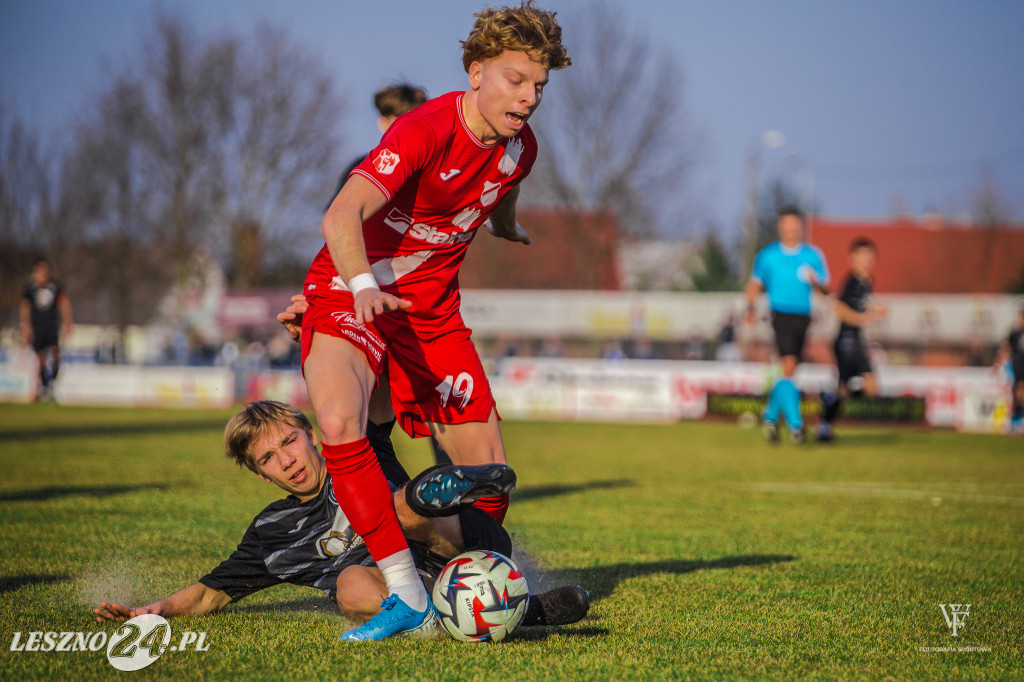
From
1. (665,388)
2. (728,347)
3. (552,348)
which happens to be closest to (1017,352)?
(665,388)

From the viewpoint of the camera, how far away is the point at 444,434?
3912 millimetres

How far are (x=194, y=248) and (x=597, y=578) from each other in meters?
33.4

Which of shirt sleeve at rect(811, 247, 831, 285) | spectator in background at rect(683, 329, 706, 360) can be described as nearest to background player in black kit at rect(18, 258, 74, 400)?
shirt sleeve at rect(811, 247, 831, 285)

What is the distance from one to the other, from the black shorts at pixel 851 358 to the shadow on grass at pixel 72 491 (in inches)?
356

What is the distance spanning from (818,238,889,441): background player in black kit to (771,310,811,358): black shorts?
90 cm

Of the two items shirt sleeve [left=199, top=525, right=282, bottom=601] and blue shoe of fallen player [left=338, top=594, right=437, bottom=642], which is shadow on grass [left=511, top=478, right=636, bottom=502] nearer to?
shirt sleeve [left=199, top=525, right=282, bottom=601]

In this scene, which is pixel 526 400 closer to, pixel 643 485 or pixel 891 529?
pixel 643 485

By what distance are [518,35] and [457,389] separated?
1360 millimetres

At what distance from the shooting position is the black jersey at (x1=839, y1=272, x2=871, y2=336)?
43.1 feet

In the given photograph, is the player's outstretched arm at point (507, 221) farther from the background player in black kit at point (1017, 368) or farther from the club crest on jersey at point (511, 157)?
the background player in black kit at point (1017, 368)

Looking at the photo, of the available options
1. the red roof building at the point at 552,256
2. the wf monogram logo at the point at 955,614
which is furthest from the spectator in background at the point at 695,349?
the wf monogram logo at the point at 955,614

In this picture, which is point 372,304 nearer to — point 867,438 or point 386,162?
point 386,162

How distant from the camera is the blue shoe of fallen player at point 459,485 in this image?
2.99 meters

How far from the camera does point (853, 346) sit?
42.8 ft
